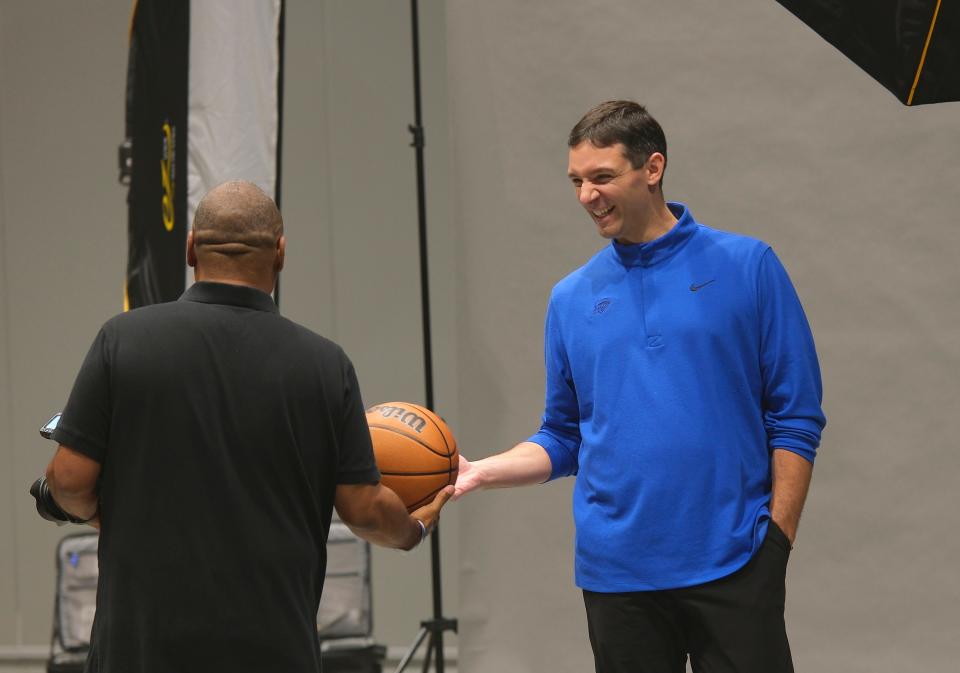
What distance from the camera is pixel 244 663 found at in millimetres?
1554

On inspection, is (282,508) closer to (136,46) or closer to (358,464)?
(358,464)

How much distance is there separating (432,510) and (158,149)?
1.83 m

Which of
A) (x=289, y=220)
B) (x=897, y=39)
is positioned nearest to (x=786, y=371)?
(x=897, y=39)

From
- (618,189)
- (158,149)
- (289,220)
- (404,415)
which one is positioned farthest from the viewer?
(289,220)

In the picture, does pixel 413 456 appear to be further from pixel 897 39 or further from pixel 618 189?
pixel 897 39

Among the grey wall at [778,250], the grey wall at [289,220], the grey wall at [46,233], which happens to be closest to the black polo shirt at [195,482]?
the grey wall at [778,250]

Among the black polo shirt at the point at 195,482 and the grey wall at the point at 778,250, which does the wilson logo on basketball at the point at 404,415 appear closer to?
the black polo shirt at the point at 195,482

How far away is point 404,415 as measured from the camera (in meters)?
2.18

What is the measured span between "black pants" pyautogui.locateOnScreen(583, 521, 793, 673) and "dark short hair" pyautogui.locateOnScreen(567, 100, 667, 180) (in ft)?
2.35

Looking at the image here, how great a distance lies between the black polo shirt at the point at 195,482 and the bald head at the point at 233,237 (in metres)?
0.08

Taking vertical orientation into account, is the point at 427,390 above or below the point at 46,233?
below

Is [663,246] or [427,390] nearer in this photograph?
[663,246]

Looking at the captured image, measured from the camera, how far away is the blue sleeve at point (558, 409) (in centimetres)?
218

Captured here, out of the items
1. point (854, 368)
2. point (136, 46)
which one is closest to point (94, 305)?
point (136, 46)
